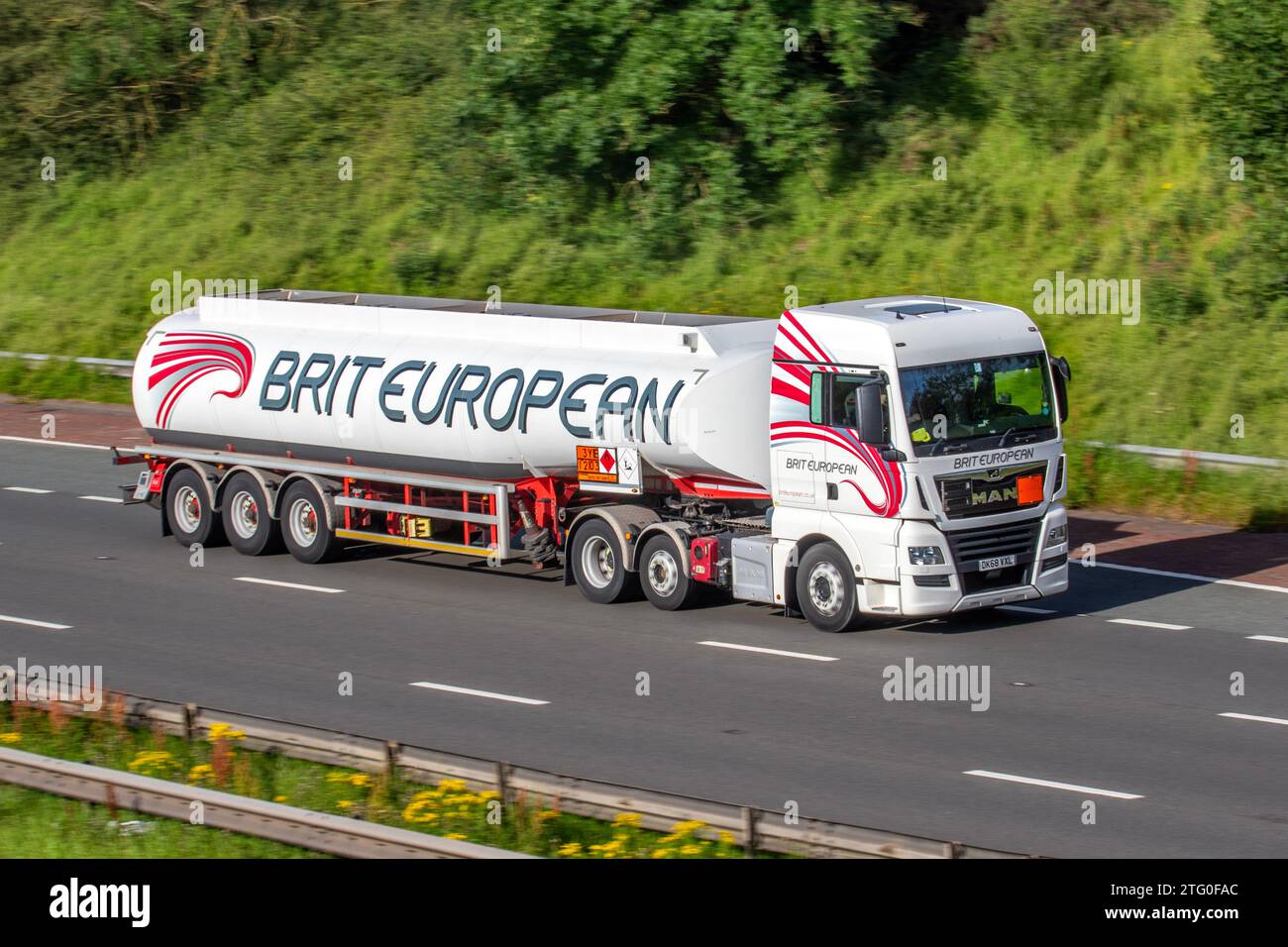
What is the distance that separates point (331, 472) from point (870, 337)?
663 centimetres

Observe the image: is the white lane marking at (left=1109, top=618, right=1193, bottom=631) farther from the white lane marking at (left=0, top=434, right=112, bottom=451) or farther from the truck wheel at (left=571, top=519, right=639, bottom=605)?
the white lane marking at (left=0, top=434, right=112, bottom=451)

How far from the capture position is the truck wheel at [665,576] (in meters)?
17.4

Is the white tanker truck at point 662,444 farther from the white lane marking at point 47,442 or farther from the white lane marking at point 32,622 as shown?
the white lane marking at point 47,442

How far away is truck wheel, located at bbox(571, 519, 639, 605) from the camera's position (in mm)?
17828

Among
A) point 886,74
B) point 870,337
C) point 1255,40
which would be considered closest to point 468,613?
point 870,337

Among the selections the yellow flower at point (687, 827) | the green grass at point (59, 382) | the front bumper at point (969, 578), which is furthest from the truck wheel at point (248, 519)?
the yellow flower at point (687, 827)

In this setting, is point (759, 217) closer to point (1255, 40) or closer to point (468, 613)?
point (1255, 40)

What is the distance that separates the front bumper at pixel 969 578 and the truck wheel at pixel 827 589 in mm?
562

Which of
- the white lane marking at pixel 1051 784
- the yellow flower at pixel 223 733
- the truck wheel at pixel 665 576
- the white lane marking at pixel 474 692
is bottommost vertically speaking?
the white lane marking at pixel 1051 784

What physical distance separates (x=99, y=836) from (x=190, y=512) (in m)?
11.4

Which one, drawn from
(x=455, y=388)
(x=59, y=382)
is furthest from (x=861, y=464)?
(x=59, y=382)

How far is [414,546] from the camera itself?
64.0 feet

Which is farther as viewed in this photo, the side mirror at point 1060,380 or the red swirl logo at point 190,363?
the red swirl logo at point 190,363

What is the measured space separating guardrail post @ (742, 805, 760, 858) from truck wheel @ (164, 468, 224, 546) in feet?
41.6
